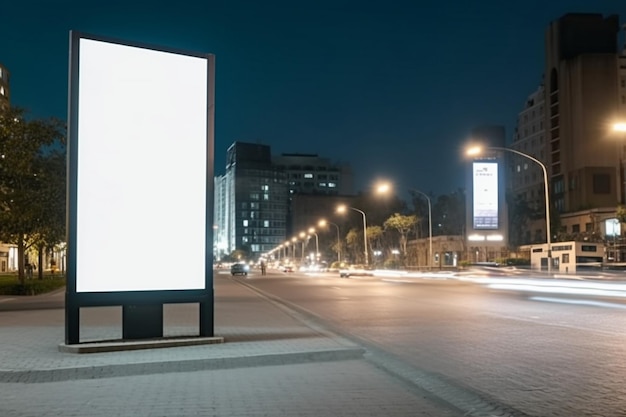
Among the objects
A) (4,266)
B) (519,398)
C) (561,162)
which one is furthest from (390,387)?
(561,162)

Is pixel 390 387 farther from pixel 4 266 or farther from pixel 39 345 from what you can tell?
pixel 4 266

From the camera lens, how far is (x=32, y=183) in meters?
33.6

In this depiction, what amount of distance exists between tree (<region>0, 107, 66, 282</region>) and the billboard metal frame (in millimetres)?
18231

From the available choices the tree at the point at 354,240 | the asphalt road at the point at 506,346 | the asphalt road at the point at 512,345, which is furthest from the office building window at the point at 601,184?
the asphalt road at the point at 512,345

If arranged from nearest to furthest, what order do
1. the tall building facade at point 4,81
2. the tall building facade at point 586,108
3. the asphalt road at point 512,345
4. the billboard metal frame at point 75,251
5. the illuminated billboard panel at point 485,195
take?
the asphalt road at point 512,345 → the billboard metal frame at point 75,251 → the illuminated billboard panel at point 485,195 → the tall building facade at point 586,108 → the tall building facade at point 4,81

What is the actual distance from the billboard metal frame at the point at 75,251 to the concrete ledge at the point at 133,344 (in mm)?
258

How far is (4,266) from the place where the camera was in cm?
9162

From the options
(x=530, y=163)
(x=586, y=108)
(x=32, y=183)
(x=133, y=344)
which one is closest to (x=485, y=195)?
(x=32, y=183)

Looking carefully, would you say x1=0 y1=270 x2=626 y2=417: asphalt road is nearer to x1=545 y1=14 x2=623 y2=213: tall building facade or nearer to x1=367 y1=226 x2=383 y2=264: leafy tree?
x1=367 y1=226 x2=383 y2=264: leafy tree

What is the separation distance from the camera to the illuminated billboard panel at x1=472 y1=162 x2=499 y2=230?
47.8 metres

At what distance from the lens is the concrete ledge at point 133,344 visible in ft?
36.6

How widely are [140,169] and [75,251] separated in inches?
67.1

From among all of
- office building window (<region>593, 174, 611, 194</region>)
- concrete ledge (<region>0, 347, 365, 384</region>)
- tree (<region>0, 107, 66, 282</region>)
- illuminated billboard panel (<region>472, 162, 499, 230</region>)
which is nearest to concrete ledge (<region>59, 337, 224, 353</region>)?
concrete ledge (<region>0, 347, 365, 384</region>)

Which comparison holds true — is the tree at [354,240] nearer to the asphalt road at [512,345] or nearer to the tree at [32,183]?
the tree at [32,183]
